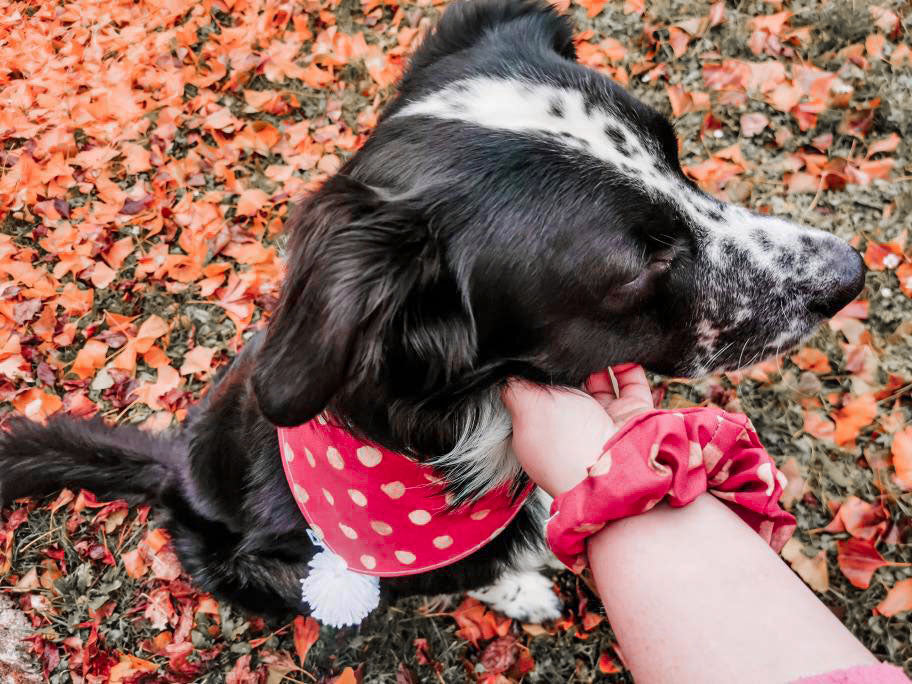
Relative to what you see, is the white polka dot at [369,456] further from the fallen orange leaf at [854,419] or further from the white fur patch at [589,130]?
the fallen orange leaf at [854,419]

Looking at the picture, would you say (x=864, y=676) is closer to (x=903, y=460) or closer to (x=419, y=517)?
(x=419, y=517)

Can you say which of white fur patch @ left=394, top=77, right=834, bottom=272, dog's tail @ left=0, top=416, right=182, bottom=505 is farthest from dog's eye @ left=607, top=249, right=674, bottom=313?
dog's tail @ left=0, top=416, right=182, bottom=505

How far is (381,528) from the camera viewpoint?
2.12m

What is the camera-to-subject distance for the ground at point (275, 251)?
111 inches

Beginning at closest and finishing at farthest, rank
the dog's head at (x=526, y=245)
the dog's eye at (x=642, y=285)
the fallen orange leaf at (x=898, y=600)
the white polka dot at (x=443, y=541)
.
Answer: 1. the dog's head at (x=526, y=245)
2. the dog's eye at (x=642, y=285)
3. the white polka dot at (x=443, y=541)
4. the fallen orange leaf at (x=898, y=600)

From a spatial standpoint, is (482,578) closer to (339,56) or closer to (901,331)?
(901,331)

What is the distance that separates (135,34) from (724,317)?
5.10 metres

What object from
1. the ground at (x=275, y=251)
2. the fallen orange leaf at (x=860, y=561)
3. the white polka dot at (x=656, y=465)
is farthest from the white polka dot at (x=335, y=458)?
the fallen orange leaf at (x=860, y=561)

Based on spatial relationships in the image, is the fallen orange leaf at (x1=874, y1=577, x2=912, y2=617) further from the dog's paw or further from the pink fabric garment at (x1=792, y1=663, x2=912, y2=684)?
the pink fabric garment at (x1=792, y1=663, x2=912, y2=684)

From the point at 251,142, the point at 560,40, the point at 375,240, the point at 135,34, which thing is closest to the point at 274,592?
the point at 375,240

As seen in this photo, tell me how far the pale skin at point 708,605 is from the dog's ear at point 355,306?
662 millimetres

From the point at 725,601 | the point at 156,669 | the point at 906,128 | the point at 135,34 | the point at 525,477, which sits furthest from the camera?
the point at 135,34

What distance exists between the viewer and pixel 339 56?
4.43 metres

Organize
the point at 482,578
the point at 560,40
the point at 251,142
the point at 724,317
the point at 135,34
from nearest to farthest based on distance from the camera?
the point at 724,317
the point at 560,40
the point at 482,578
the point at 251,142
the point at 135,34
